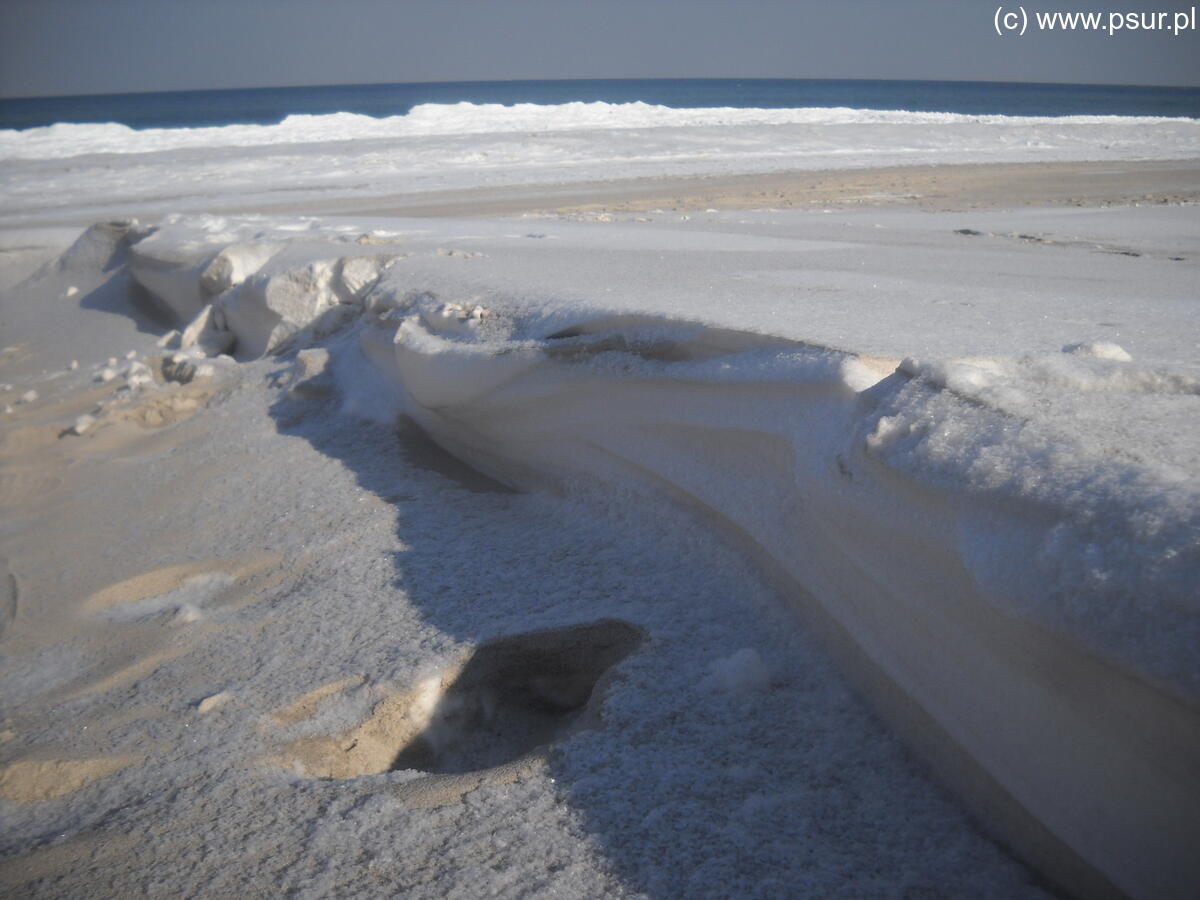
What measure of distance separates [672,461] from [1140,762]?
1016 mm

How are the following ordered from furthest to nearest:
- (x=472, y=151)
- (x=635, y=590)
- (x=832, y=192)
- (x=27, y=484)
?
1. (x=472, y=151)
2. (x=832, y=192)
3. (x=27, y=484)
4. (x=635, y=590)

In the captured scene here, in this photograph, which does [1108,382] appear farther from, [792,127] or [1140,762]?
[792,127]

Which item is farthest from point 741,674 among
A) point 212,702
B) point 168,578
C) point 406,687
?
point 168,578

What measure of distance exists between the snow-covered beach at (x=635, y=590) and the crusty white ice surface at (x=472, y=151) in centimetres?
599

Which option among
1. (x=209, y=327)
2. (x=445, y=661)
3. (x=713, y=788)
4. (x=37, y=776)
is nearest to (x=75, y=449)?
(x=209, y=327)

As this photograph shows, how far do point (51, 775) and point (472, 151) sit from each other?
39.9ft

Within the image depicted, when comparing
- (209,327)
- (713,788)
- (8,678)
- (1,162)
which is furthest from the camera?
(1,162)

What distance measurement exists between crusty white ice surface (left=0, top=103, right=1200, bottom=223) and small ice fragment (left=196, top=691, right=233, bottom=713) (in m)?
6.85

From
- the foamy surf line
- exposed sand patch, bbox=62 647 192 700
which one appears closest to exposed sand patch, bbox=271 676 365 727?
exposed sand patch, bbox=62 647 192 700

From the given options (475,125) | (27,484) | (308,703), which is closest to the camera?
(308,703)

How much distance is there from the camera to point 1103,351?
1408mm

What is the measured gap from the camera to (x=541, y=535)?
1.93m

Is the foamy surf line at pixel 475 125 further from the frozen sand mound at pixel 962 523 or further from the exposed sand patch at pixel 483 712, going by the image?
the exposed sand patch at pixel 483 712

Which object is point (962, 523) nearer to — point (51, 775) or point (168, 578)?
point (51, 775)
